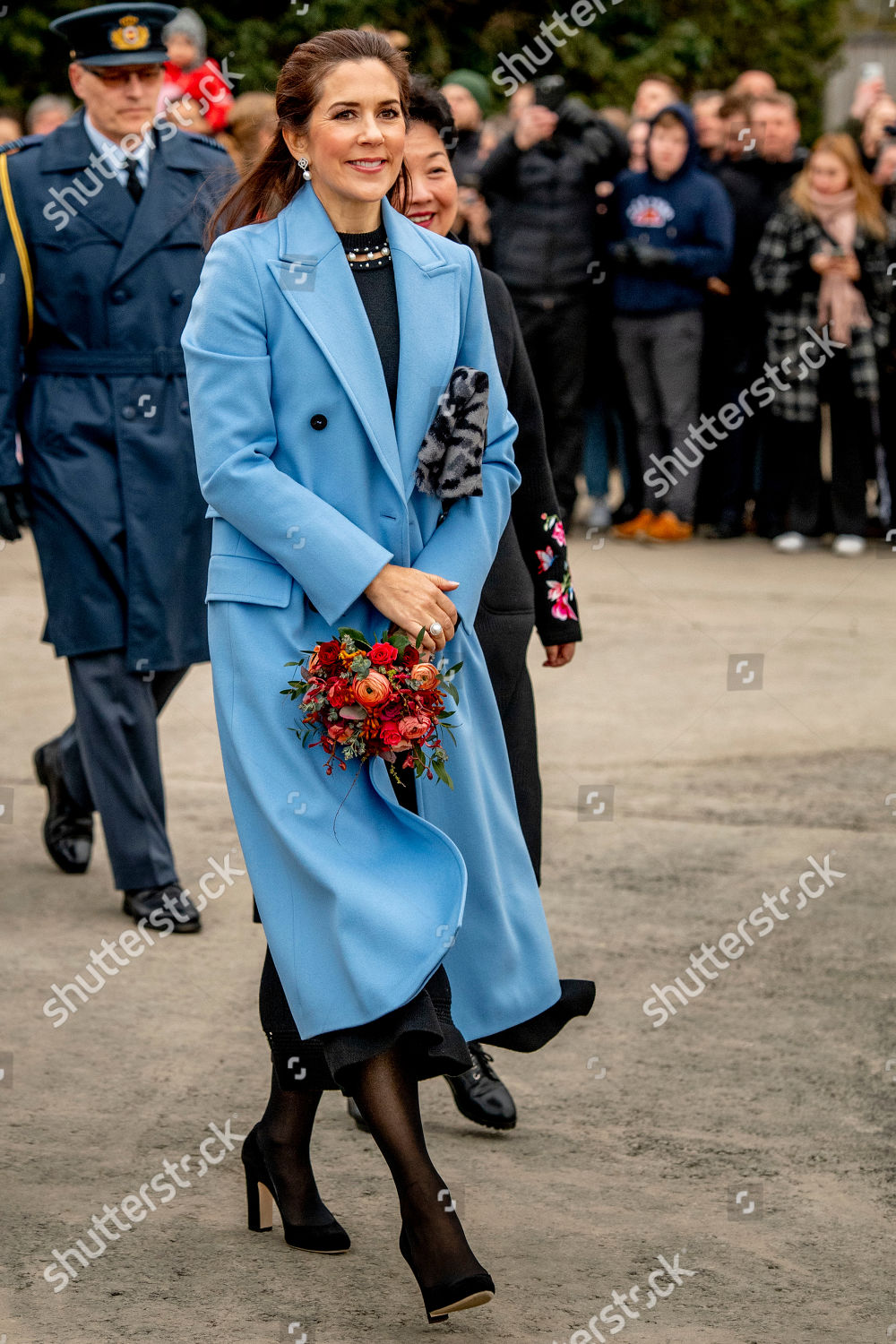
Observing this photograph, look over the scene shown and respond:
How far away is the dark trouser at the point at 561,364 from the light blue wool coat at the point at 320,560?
6.79 meters

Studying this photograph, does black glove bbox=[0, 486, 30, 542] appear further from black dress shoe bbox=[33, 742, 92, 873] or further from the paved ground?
the paved ground

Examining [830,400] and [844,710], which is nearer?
[844,710]

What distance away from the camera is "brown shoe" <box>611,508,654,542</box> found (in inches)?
408

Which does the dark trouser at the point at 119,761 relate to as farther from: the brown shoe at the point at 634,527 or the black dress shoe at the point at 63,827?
the brown shoe at the point at 634,527

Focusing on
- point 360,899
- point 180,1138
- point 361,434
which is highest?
point 361,434

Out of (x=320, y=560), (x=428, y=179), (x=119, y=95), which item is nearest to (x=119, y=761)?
(x=119, y=95)

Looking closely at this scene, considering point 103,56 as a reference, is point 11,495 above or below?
below

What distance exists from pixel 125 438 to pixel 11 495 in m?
0.33

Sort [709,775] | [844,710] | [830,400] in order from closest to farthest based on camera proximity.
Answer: [709,775]
[844,710]
[830,400]

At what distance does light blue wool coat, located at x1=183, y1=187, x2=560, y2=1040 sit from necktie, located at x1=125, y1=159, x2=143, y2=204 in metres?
1.91

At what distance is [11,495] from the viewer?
4.95 meters

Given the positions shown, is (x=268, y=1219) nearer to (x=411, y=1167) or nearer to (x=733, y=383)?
(x=411, y=1167)

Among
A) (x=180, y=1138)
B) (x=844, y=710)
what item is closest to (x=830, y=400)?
(x=844, y=710)

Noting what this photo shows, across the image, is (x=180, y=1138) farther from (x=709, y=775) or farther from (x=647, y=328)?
(x=647, y=328)
